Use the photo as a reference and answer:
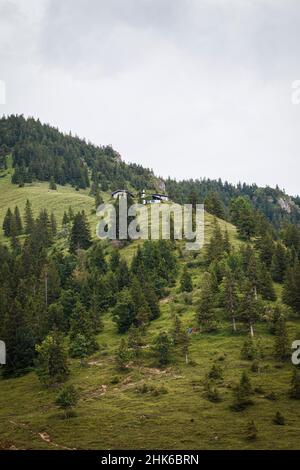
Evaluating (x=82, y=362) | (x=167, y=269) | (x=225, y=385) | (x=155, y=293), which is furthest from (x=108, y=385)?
(x=167, y=269)

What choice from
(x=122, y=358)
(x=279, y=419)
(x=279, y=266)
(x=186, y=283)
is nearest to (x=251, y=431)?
(x=279, y=419)

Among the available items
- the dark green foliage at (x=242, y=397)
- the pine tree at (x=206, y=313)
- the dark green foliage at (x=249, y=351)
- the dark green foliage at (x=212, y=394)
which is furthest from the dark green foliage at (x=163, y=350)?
the dark green foliage at (x=242, y=397)

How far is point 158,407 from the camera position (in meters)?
59.0

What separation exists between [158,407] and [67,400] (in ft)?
38.8

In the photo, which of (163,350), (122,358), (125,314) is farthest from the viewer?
(125,314)

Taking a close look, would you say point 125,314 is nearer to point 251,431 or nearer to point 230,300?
point 230,300

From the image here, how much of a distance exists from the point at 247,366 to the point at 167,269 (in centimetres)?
5405

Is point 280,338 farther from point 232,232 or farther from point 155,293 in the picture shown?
point 232,232

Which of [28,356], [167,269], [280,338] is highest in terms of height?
[167,269]

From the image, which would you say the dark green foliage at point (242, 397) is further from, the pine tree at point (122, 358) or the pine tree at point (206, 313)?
the pine tree at point (206, 313)

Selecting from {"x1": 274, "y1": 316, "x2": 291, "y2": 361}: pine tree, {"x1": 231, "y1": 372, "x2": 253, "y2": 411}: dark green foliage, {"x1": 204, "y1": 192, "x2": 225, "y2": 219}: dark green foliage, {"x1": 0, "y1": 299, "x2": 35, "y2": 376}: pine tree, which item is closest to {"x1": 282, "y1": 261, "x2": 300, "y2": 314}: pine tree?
{"x1": 274, "y1": 316, "x2": 291, "y2": 361}: pine tree

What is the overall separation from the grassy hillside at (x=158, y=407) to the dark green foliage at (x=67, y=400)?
1.09m

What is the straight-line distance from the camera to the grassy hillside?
50.0m
